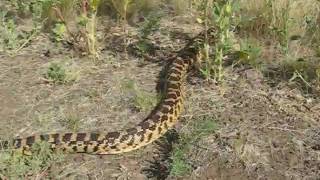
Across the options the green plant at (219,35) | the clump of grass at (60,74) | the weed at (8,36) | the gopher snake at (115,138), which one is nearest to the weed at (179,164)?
the gopher snake at (115,138)

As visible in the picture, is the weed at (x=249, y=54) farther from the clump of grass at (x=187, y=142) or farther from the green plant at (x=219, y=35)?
the clump of grass at (x=187, y=142)

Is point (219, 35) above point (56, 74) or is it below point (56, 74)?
above

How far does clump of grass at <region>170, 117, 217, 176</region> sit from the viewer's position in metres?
5.46

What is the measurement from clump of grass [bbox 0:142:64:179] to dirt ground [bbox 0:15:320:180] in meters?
0.13

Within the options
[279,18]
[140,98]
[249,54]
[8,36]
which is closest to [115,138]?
[140,98]

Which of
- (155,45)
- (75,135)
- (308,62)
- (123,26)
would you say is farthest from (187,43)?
(75,135)

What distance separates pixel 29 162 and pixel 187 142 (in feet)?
5.20

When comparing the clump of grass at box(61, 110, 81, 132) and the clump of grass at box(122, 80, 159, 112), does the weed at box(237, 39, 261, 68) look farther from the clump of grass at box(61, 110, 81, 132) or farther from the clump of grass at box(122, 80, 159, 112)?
the clump of grass at box(61, 110, 81, 132)

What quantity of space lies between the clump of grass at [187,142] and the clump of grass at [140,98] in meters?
0.61

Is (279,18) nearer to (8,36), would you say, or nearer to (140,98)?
(140,98)

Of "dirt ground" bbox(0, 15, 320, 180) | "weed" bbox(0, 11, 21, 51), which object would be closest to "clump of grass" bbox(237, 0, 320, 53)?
"dirt ground" bbox(0, 15, 320, 180)

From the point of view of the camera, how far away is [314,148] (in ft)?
19.0

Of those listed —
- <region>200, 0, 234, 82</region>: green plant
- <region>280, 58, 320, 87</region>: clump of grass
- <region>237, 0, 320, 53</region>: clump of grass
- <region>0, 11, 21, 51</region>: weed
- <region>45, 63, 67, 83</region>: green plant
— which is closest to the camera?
<region>200, 0, 234, 82</region>: green plant

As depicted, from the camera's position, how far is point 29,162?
5711mm
